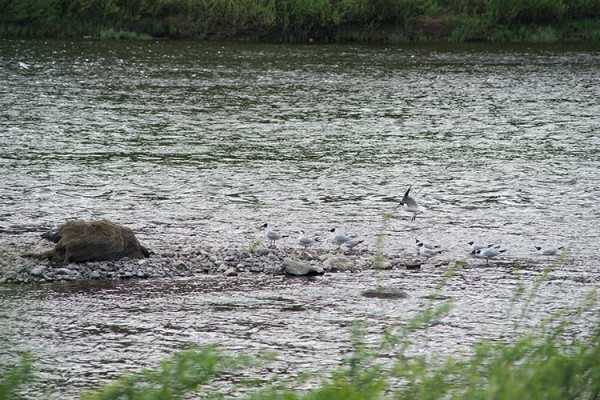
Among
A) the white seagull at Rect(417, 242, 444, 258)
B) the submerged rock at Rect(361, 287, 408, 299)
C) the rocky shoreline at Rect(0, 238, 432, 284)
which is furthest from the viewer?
the white seagull at Rect(417, 242, 444, 258)

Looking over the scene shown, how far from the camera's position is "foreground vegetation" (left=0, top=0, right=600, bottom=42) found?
56469 mm

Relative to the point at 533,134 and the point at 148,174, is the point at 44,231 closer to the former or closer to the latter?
the point at 148,174

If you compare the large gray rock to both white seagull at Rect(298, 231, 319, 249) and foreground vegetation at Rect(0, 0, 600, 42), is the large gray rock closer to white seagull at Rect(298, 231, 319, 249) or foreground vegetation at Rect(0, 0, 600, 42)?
white seagull at Rect(298, 231, 319, 249)

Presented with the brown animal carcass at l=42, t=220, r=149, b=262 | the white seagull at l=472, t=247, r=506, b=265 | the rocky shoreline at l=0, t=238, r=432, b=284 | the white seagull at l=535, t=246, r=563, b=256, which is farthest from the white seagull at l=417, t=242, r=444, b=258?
the brown animal carcass at l=42, t=220, r=149, b=262

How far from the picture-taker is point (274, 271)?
16.1m

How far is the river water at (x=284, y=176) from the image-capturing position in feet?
→ 43.2

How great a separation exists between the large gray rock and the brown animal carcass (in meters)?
2.73

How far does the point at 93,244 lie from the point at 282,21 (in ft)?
143

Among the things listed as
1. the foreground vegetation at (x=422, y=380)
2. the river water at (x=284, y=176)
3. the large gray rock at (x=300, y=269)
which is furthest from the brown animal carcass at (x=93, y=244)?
the foreground vegetation at (x=422, y=380)

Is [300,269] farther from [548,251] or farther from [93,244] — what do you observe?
[548,251]

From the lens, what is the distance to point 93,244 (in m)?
15.9

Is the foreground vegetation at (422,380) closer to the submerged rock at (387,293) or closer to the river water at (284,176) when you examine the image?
the river water at (284,176)

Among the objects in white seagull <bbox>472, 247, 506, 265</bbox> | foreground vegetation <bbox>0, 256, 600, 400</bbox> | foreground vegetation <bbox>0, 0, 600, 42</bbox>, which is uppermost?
foreground vegetation <bbox>0, 0, 600, 42</bbox>

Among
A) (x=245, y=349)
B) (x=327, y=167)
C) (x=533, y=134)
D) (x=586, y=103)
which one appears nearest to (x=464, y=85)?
(x=586, y=103)
